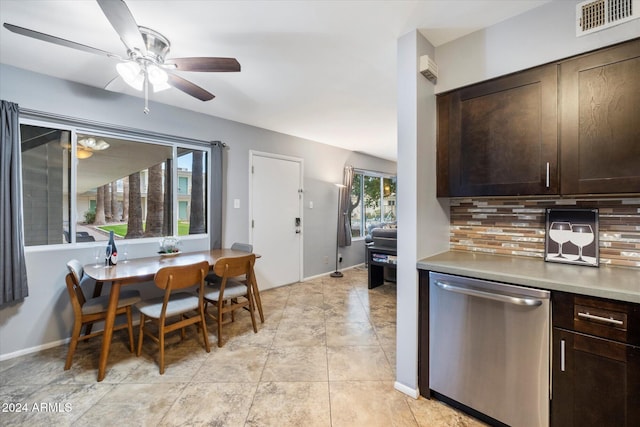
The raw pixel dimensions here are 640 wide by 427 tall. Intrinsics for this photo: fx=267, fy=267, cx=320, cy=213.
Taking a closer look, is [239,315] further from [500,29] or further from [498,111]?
[500,29]

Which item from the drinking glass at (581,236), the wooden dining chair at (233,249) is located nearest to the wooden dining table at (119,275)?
the wooden dining chair at (233,249)

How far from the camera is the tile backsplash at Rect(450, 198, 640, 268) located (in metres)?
1.48

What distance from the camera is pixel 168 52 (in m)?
1.94

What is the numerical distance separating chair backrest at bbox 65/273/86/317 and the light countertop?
2.43m

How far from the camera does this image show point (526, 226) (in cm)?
180

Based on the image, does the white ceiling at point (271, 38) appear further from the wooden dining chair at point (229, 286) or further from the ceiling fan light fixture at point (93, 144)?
the wooden dining chair at point (229, 286)

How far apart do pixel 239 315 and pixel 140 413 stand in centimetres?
146

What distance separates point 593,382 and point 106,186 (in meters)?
3.81

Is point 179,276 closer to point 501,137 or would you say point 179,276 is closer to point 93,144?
point 93,144

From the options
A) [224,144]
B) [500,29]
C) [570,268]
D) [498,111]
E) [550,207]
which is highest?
[500,29]

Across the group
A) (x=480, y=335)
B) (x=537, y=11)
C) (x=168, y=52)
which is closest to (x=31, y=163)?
(x=168, y=52)

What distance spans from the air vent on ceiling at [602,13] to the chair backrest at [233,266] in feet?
8.86

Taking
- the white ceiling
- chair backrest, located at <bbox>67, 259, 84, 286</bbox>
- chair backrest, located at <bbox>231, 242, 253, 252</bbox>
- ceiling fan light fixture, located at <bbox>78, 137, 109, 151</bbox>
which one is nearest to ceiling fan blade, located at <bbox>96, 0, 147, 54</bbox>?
the white ceiling

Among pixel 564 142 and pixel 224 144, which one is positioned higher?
pixel 224 144
